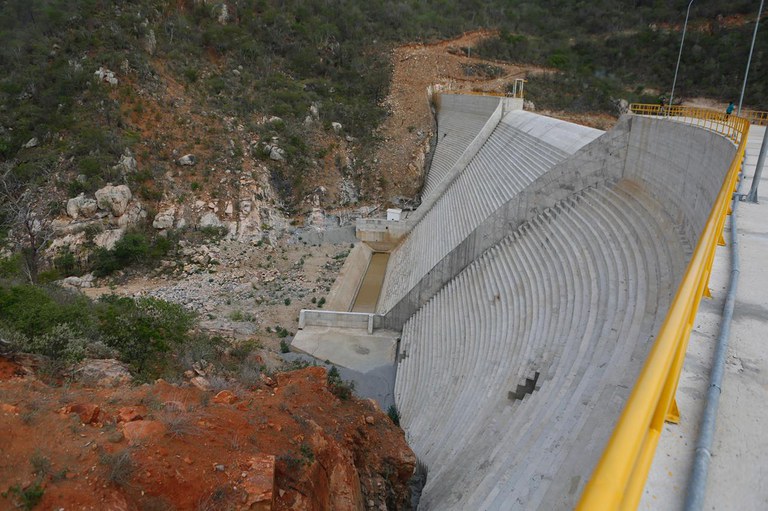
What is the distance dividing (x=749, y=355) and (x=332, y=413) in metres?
5.57

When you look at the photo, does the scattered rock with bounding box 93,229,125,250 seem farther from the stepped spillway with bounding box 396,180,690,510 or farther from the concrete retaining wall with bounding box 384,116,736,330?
the stepped spillway with bounding box 396,180,690,510

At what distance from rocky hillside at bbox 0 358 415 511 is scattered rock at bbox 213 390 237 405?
23 mm

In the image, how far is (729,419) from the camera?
2.23 meters

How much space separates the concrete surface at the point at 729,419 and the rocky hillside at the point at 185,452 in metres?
3.96

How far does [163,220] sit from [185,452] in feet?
47.0

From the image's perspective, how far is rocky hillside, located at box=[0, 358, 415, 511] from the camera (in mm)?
4371

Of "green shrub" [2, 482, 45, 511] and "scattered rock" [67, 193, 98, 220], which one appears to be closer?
"green shrub" [2, 482, 45, 511]

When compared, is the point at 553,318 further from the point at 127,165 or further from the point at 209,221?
the point at 127,165

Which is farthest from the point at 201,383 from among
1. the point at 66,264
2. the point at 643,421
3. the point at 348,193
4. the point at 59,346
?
the point at 348,193

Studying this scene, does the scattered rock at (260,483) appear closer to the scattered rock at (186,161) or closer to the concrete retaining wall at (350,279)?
the concrete retaining wall at (350,279)

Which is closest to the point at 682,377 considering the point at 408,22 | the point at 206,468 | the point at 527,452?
the point at 527,452

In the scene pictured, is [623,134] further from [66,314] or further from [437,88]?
[437,88]

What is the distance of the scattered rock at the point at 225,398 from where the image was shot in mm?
6301

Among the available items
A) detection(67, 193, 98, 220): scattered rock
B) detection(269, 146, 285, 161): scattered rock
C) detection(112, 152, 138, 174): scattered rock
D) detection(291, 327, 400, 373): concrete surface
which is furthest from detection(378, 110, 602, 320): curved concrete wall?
detection(67, 193, 98, 220): scattered rock
